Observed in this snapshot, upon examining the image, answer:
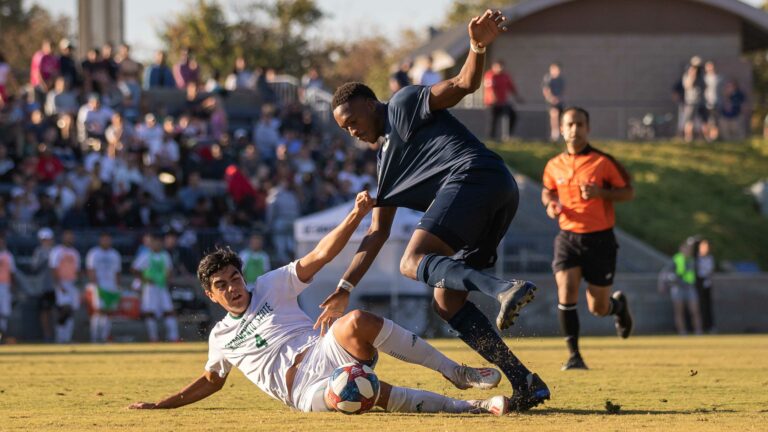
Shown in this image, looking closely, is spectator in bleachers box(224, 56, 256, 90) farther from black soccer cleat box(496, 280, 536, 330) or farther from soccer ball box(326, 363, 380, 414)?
black soccer cleat box(496, 280, 536, 330)

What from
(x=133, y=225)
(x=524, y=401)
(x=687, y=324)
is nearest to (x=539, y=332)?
(x=687, y=324)

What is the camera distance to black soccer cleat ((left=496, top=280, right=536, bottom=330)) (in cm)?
804

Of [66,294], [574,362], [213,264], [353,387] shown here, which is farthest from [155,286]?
[353,387]

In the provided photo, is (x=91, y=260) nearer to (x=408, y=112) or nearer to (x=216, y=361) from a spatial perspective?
(x=216, y=361)

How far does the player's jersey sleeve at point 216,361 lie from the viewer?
935cm

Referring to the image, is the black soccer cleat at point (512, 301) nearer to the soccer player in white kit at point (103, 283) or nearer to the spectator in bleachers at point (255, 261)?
the spectator in bleachers at point (255, 261)

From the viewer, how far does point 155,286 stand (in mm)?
24062

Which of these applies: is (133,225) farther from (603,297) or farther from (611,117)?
(611,117)

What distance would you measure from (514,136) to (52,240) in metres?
16.9

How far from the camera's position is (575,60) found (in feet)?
141

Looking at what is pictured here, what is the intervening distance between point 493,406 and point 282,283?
153cm

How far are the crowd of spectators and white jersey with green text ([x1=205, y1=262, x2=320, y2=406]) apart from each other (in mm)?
15636

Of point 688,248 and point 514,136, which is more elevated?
point 514,136

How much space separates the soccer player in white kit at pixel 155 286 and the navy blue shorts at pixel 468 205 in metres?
15.7
